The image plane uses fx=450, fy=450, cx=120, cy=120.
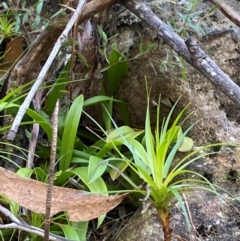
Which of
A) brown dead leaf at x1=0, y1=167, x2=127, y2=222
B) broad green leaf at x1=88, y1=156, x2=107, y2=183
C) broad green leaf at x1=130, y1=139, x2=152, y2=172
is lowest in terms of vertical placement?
broad green leaf at x1=88, y1=156, x2=107, y2=183

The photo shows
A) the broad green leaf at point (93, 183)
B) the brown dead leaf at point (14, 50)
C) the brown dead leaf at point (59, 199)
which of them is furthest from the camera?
the brown dead leaf at point (14, 50)

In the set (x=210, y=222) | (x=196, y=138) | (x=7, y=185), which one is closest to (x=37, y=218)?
(x=7, y=185)

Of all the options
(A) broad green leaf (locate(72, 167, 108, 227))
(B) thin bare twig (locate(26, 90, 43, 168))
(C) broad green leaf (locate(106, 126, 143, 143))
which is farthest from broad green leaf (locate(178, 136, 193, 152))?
(B) thin bare twig (locate(26, 90, 43, 168))

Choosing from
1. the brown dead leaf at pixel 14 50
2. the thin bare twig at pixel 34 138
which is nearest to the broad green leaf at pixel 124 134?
the thin bare twig at pixel 34 138

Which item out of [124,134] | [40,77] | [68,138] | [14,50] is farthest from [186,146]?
[14,50]

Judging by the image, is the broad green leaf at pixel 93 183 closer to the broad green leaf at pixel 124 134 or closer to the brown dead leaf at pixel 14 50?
the broad green leaf at pixel 124 134

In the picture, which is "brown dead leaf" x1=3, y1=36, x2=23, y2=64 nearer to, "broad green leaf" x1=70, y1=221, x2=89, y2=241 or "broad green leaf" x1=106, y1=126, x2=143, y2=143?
"broad green leaf" x1=106, y1=126, x2=143, y2=143

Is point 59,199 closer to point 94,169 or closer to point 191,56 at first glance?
point 94,169

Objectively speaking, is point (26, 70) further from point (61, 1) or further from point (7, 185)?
point (7, 185)
